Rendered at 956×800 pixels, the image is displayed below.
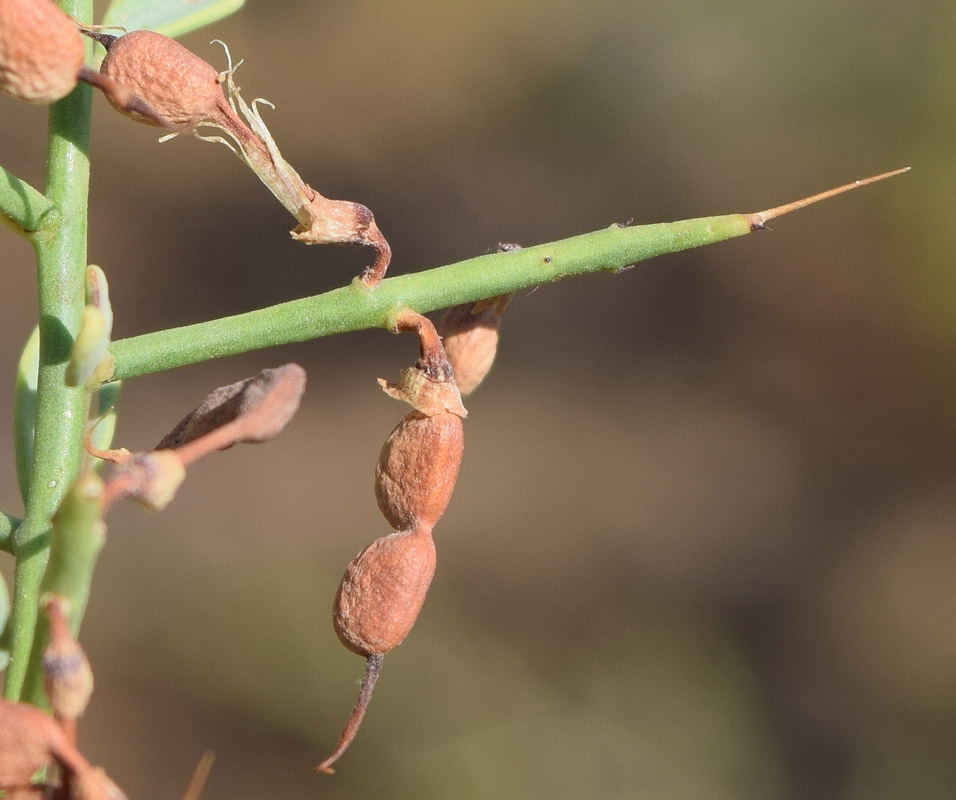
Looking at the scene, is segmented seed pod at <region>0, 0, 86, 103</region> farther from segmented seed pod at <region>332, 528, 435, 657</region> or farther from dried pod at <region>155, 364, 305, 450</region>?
segmented seed pod at <region>332, 528, 435, 657</region>

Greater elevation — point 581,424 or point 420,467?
point 420,467

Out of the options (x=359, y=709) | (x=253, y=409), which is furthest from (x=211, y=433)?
(x=359, y=709)

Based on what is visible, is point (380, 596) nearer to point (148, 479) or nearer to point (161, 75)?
point (148, 479)

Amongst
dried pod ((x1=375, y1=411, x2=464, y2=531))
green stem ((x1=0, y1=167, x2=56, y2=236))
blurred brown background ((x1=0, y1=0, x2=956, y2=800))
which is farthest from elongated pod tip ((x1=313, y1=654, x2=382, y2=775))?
blurred brown background ((x1=0, y1=0, x2=956, y2=800))

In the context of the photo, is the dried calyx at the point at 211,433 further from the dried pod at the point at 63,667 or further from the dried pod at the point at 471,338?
the dried pod at the point at 471,338

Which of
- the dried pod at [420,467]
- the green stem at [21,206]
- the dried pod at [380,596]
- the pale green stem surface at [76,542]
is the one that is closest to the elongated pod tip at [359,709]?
the dried pod at [380,596]

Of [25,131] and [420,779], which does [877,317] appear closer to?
[420,779]
